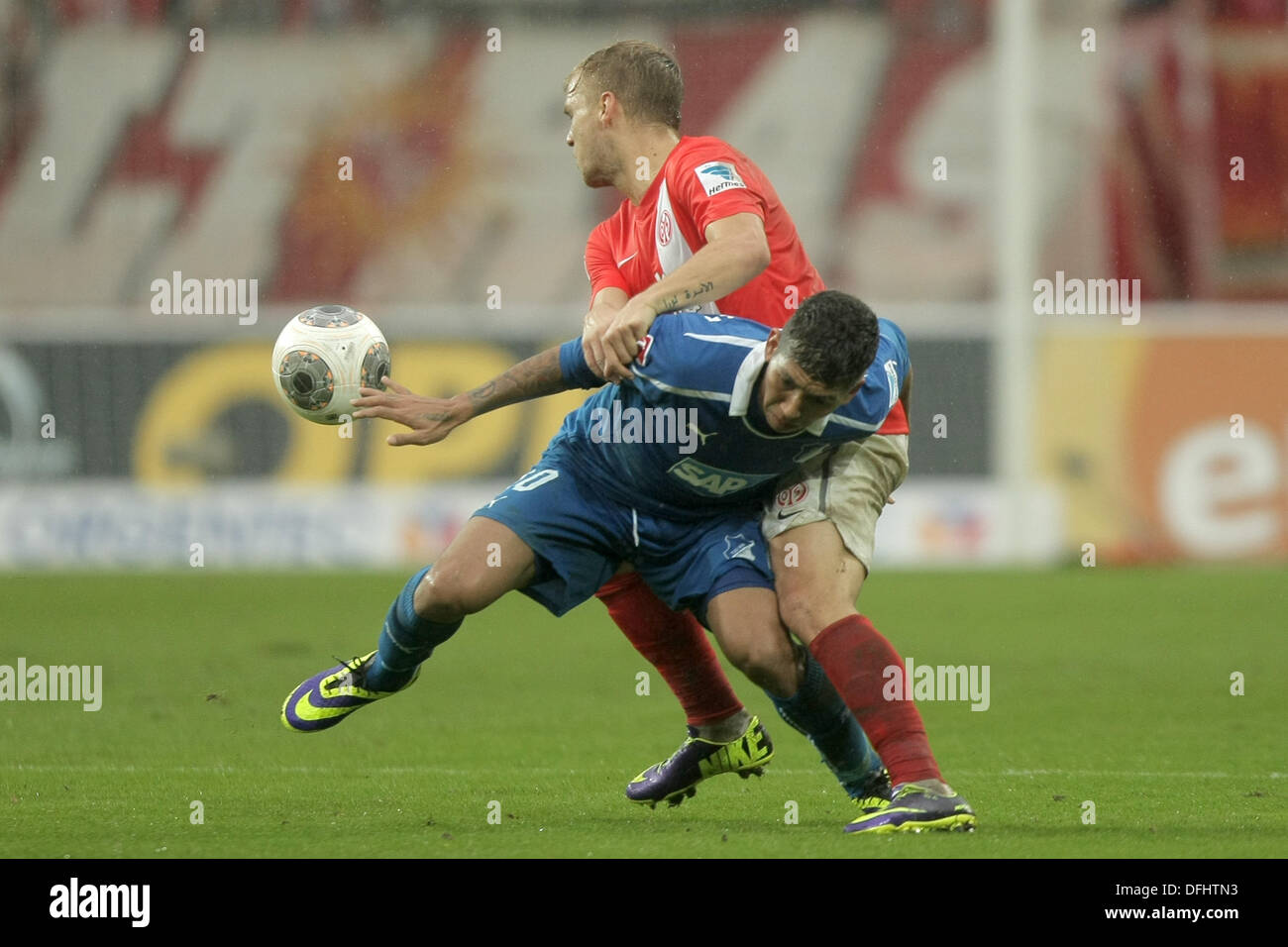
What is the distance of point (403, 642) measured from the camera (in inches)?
196

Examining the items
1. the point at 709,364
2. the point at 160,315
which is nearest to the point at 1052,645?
the point at 709,364

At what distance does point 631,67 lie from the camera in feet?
17.0

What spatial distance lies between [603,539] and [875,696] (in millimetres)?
870

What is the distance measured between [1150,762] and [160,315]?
11.2 metres

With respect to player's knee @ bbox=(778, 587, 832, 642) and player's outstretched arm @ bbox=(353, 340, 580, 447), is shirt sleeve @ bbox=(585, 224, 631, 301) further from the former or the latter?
player's knee @ bbox=(778, 587, 832, 642)

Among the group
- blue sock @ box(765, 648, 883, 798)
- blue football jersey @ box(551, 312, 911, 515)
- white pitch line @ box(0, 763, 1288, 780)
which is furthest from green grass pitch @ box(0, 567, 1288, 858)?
blue football jersey @ box(551, 312, 911, 515)

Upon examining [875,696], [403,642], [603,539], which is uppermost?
[603,539]

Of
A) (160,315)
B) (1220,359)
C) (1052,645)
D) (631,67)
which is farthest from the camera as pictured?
(160,315)

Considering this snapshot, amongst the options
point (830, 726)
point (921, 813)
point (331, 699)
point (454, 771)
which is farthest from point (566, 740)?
point (921, 813)

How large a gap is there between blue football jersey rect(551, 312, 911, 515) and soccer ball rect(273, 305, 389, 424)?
1.80 ft

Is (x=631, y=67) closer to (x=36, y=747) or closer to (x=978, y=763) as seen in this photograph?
(x=978, y=763)

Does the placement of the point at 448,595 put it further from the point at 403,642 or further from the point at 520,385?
the point at 520,385

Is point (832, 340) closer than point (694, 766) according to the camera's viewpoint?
Yes

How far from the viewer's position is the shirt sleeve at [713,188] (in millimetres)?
4812
